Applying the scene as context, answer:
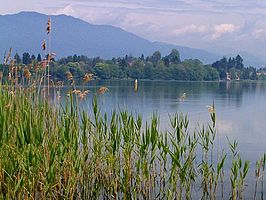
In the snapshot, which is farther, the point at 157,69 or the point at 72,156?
the point at 157,69

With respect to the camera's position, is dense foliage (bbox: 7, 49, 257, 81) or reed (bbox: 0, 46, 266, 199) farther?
dense foliage (bbox: 7, 49, 257, 81)

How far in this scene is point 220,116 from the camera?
81.9 feet

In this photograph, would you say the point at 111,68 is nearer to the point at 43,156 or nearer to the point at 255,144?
the point at 255,144

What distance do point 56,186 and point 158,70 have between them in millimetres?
77147

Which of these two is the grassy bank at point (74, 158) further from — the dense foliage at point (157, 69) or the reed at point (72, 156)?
the dense foliage at point (157, 69)

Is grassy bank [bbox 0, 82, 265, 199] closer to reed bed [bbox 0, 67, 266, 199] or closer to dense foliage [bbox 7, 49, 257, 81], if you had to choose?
reed bed [bbox 0, 67, 266, 199]

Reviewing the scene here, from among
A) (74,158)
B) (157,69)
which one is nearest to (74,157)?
(74,158)

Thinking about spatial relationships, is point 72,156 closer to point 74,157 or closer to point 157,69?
point 74,157

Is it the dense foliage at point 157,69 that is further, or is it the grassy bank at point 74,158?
the dense foliage at point 157,69

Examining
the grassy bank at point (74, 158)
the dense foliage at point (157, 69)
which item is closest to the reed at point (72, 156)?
the grassy bank at point (74, 158)

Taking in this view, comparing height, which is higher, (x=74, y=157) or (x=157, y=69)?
(x=157, y=69)

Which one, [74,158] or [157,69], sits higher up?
[157,69]

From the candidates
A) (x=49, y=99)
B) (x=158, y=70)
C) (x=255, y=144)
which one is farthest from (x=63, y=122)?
(x=158, y=70)

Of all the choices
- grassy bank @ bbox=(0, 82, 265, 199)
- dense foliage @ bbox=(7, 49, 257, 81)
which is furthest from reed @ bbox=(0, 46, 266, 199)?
dense foliage @ bbox=(7, 49, 257, 81)
